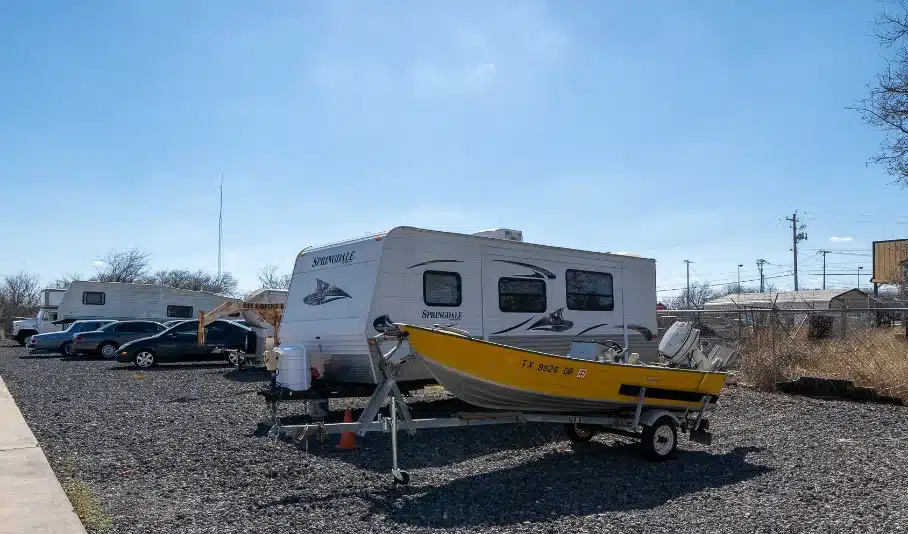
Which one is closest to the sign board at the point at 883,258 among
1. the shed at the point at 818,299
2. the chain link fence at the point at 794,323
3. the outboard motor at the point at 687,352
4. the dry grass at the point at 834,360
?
the shed at the point at 818,299

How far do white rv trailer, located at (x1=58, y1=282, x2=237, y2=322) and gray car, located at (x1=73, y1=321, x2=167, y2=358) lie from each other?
4941 millimetres

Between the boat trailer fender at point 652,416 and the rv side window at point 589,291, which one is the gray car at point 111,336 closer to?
the rv side window at point 589,291

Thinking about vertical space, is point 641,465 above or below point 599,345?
below

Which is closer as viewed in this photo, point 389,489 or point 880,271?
point 389,489

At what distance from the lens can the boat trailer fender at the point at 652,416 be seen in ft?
25.7

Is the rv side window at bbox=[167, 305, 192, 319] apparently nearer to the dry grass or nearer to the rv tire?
the rv tire

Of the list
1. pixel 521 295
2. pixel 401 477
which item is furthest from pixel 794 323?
pixel 401 477

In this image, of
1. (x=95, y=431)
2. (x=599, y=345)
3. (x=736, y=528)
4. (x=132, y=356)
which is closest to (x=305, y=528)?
(x=736, y=528)

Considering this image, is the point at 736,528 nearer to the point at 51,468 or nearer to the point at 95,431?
the point at 51,468

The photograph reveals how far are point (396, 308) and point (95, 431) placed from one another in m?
4.19

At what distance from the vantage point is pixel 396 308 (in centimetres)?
944

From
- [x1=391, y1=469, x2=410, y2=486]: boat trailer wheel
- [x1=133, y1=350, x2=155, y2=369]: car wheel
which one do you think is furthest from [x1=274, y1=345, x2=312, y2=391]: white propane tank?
[x1=133, y1=350, x2=155, y2=369]: car wheel

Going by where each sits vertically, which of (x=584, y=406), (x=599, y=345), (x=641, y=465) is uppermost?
(x=599, y=345)

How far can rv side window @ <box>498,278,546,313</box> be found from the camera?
1080cm
